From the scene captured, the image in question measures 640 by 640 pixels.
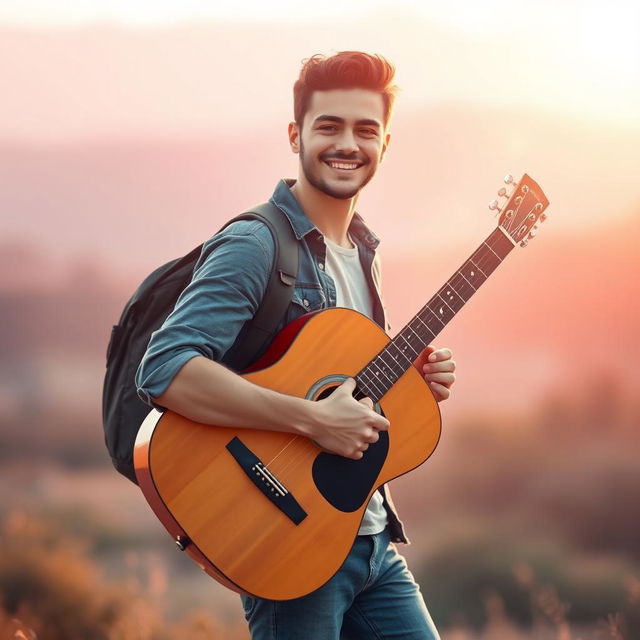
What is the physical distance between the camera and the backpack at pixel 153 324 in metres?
2.03

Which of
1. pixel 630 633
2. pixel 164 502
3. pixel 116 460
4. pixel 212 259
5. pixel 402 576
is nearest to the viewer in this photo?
pixel 164 502

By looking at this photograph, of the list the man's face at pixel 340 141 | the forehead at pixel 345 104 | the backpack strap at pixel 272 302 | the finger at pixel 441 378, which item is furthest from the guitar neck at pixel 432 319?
the forehead at pixel 345 104

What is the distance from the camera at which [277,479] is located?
1965 millimetres

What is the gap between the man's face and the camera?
2.21 meters

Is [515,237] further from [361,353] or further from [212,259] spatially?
Result: [212,259]

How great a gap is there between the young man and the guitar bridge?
0.06 metres

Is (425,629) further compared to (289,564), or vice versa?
(425,629)

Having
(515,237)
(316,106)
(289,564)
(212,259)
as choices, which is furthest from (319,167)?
(289,564)

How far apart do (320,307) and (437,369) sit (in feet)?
1.25

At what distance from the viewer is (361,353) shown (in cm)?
213

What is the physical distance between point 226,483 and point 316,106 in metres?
0.95

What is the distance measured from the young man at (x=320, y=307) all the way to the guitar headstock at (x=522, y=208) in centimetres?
34

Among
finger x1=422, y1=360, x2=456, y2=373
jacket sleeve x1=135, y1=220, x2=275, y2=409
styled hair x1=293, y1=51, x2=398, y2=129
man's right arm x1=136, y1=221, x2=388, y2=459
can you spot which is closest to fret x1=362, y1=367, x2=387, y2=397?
man's right arm x1=136, y1=221, x2=388, y2=459

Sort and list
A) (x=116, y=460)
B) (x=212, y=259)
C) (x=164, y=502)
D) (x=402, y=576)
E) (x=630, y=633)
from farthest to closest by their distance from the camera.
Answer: (x=630, y=633), (x=402, y=576), (x=116, y=460), (x=212, y=259), (x=164, y=502)
